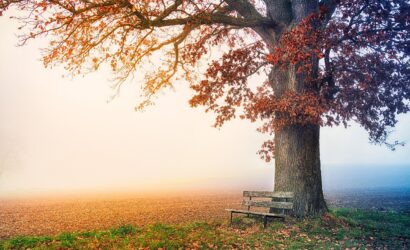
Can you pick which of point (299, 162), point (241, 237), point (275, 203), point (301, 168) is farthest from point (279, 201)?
point (241, 237)

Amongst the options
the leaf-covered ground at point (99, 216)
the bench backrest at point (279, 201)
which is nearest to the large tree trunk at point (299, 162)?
the bench backrest at point (279, 201)

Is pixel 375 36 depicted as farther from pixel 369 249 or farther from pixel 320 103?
pixel 369 249

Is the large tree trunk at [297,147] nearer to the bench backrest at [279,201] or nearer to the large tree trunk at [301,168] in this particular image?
the large tree trunk at [301,168]

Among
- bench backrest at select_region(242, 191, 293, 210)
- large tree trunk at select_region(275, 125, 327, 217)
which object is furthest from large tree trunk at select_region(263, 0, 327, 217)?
bench backrest at select_region(242, 191, 293, 210)

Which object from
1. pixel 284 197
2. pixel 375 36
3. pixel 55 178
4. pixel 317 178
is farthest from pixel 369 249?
pixel 55 178

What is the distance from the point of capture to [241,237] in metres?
9.51

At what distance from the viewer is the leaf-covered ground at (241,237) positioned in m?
8.67

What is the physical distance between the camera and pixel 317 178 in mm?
12398

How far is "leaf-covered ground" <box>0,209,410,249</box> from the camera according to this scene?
8.67 metres

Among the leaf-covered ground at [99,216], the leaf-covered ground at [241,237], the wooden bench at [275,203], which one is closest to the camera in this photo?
the leaf-covered ground at [241,237]

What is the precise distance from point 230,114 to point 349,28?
518cm

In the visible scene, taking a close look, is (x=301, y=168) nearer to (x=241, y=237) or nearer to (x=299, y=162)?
(x=299, y=162)

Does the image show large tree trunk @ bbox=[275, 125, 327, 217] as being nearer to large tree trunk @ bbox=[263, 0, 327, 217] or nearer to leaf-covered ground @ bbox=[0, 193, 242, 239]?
large tree trunk @ bbox=[263, 0, 327, 217]

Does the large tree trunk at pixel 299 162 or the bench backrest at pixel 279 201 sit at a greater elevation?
the large tree trunk at pixel 299 162
